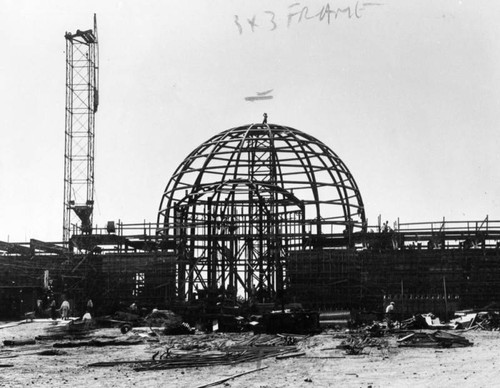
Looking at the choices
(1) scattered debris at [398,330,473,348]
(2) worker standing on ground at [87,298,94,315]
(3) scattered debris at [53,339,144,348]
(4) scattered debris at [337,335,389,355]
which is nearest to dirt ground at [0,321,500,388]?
(4) scattered debris at [337,335,389,355]

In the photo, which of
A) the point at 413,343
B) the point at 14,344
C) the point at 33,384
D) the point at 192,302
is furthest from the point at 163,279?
the point at 33,384

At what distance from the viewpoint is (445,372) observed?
16.4 metres

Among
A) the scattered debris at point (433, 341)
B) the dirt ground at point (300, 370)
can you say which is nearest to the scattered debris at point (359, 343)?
the dirt ground at point (300, 370)

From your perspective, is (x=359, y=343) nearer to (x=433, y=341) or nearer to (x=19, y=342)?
(x=433, y=341)

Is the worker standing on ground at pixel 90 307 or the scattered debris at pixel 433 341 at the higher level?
the worker standing on ground at pixel 90 307

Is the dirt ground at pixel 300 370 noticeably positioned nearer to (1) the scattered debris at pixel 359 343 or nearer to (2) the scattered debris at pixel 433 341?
(1) the scattered debris at pixel 359 343

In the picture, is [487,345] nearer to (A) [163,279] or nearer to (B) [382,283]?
(B) [382,283]

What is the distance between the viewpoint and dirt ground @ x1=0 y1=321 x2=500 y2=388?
50.0 feet

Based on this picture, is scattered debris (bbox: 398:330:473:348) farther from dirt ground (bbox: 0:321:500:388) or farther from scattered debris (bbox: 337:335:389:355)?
scattered debris (bbox: 337:335:389:355)

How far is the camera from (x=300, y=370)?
17312mm

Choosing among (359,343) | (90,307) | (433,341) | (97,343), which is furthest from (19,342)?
(90,307)

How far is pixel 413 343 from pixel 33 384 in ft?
36.4

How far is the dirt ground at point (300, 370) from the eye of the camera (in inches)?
600

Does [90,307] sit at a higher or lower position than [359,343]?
higher
